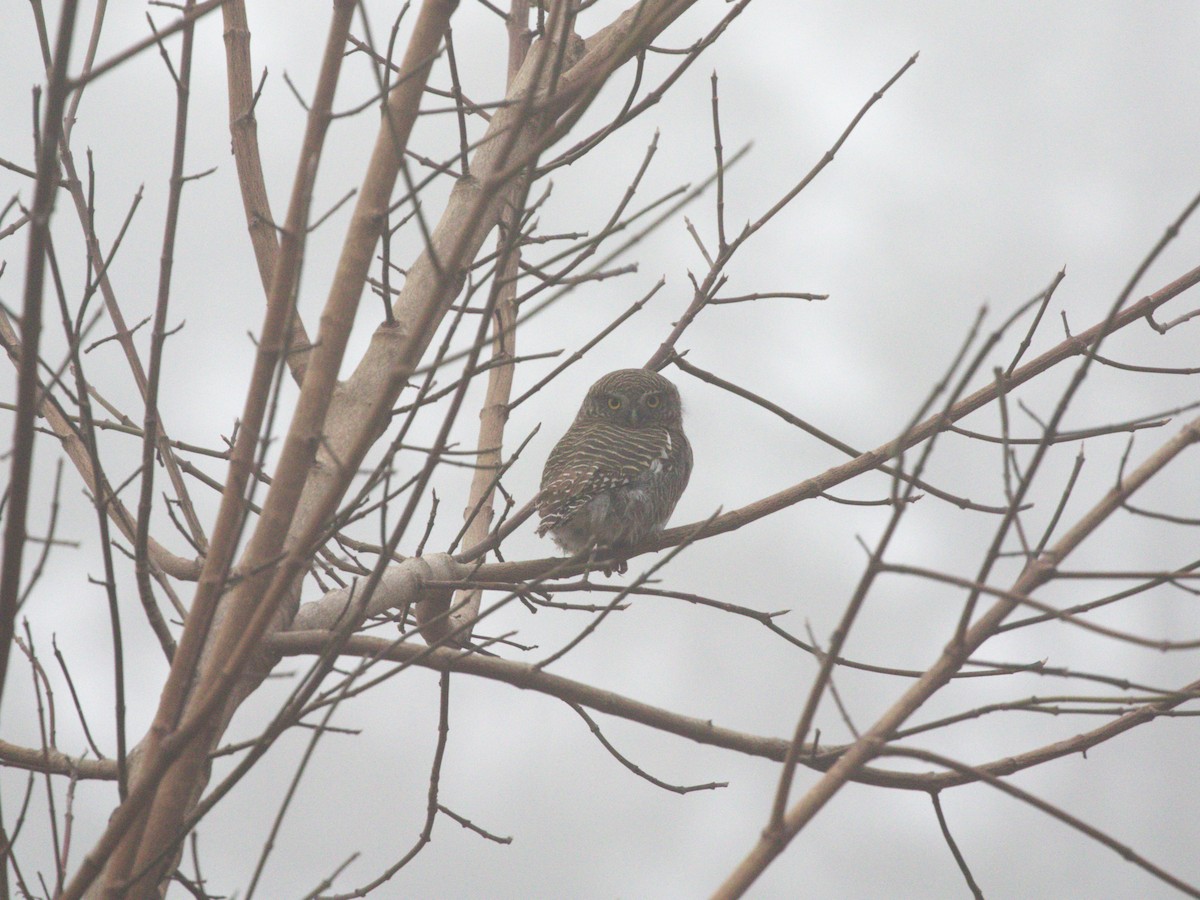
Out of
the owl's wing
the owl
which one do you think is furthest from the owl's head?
the owl's wing

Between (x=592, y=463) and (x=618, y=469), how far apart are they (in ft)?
0.45

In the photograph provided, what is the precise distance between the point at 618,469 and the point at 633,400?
1081 millimetres

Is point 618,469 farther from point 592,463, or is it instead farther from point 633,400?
point 633,400

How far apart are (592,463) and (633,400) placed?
40.9 inches

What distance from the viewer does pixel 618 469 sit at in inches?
201

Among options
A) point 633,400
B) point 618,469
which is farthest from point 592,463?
point 633,400

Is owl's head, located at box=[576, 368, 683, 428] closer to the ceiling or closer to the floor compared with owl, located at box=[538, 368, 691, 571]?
closer to the ceiling

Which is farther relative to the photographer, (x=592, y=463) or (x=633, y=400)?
(x=633, y=400)

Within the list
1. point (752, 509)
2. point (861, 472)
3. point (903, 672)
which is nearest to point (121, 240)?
point (752, 509)

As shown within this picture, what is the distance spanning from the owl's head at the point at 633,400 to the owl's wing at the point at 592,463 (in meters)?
0.12

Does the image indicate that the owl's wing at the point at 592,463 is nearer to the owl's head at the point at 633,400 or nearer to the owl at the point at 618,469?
the owl at the point at 618,469

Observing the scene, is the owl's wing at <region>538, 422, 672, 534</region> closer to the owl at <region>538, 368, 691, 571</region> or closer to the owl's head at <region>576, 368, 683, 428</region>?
the owl at <region>538, 368, 691, 571</region>

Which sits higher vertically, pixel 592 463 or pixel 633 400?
pixel 633 400

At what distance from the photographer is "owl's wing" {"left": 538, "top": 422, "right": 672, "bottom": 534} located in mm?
4934
